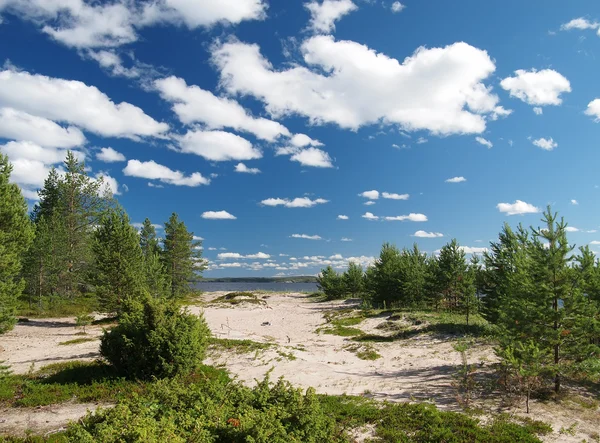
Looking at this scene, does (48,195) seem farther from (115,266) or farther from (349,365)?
(349,365)

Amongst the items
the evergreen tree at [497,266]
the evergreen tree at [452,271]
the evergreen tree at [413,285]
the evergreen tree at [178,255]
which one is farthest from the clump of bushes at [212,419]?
the evergreen tree at [178,255]

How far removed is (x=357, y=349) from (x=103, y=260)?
24207 millimetres

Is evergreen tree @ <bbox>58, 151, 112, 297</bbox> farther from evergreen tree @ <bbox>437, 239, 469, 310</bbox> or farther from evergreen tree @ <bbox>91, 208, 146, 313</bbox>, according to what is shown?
evergreen tree @ <bbox>437, 239, 469, 310</bbox>

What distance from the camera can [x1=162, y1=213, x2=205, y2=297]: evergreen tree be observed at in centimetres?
5856

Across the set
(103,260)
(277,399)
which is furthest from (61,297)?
(277,399)

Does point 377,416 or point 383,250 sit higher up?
point 383,250

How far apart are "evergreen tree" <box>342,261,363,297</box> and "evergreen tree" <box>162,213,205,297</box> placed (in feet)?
96.5

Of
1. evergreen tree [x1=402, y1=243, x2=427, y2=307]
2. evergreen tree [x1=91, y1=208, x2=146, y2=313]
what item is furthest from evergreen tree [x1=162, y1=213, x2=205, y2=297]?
evergreen tree [x1=402, y1=243, x2=427, y2=307]

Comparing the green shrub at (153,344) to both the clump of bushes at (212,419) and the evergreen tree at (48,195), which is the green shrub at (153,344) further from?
the evergreen tree at (48,195)

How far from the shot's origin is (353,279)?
224 feet

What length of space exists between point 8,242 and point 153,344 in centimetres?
1513

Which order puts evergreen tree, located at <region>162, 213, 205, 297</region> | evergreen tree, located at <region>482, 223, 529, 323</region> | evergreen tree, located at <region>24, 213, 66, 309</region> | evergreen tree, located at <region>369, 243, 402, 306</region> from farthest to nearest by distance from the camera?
1. evergreen tree, located at <region>162, 213, 205, 297</region>
2. evergreen tree, located at <region>369, 243, 402, 306</region>
3. evergreen tree, located at <region>24, 213, 66, 309</region>
4. evergreen tree, located at <region>482, 223, 529, 323</region>

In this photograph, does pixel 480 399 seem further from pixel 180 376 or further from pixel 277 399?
pixel 180 376

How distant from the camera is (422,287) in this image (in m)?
41.7
